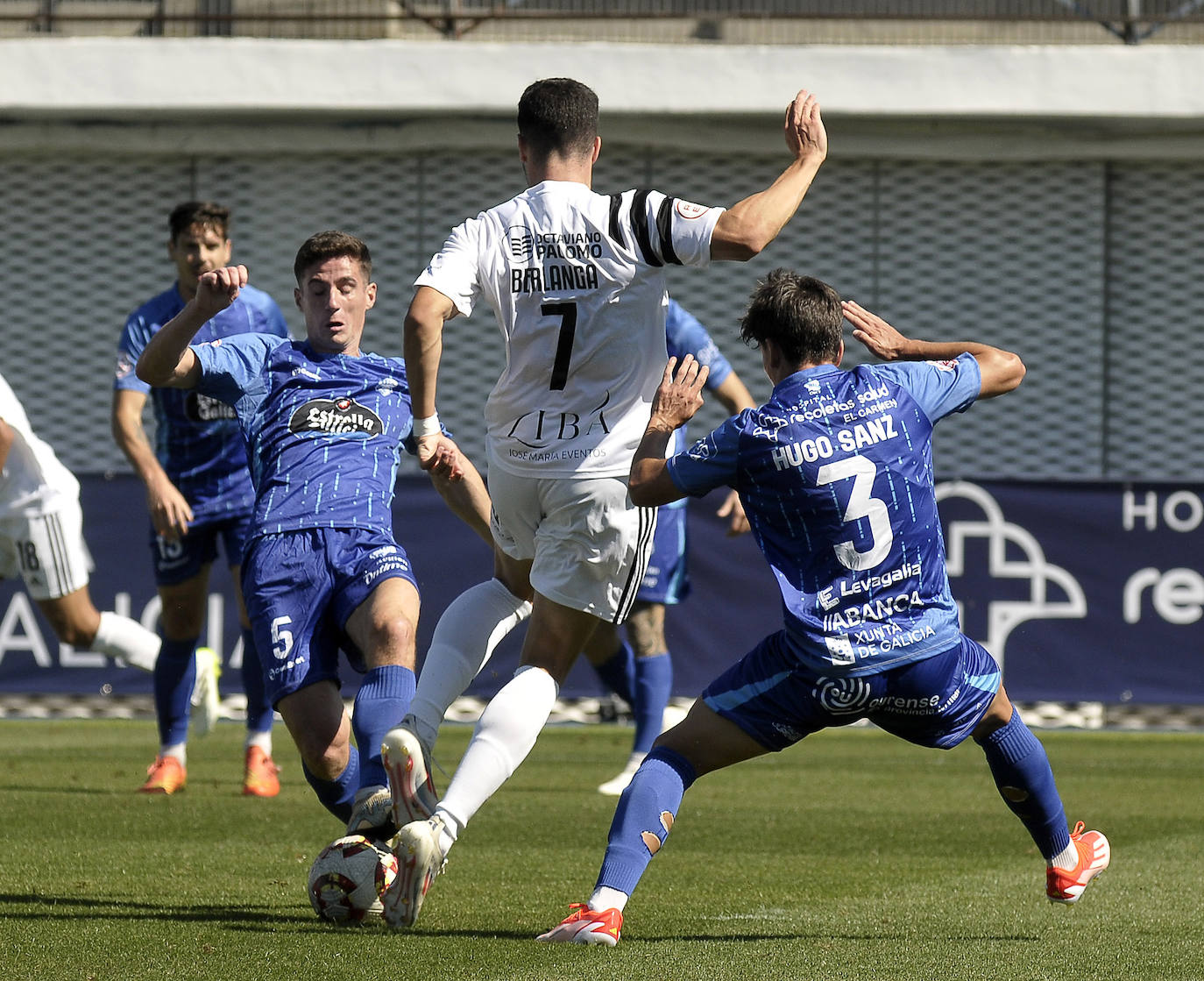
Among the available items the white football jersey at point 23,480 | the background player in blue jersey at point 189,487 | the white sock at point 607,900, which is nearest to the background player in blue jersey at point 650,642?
the background player in blue jersey at point 189,487

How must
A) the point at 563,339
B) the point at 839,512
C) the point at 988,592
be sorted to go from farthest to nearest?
the point at 988,592 < the point at 563,339 < the point at 839,512

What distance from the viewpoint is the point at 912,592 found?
4211 millimetres

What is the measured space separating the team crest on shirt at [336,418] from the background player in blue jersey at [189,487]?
2.31 metres

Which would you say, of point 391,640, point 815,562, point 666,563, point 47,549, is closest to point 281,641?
point 391,640

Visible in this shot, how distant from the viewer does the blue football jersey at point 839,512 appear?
4.15 meters

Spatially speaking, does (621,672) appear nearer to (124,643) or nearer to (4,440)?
(124,643)

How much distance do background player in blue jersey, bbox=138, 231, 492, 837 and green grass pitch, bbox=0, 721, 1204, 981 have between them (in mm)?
517

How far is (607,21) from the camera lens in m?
14.5

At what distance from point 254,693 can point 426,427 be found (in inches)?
134

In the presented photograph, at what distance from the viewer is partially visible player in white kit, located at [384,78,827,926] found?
4.48 metres

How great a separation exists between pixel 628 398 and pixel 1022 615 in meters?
6.48

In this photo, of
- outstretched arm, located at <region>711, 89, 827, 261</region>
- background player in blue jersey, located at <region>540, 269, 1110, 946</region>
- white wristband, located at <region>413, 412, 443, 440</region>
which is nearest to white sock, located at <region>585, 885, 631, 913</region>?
background player in blue jersey, located at <region>540, 269, 1110, 946</region>

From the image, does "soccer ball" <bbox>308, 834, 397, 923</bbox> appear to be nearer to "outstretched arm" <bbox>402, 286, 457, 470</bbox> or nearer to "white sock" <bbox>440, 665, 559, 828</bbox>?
"white sock" <bbox>440, 665, 559, 828</bbox>

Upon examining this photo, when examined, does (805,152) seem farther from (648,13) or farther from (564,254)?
(648,13)
